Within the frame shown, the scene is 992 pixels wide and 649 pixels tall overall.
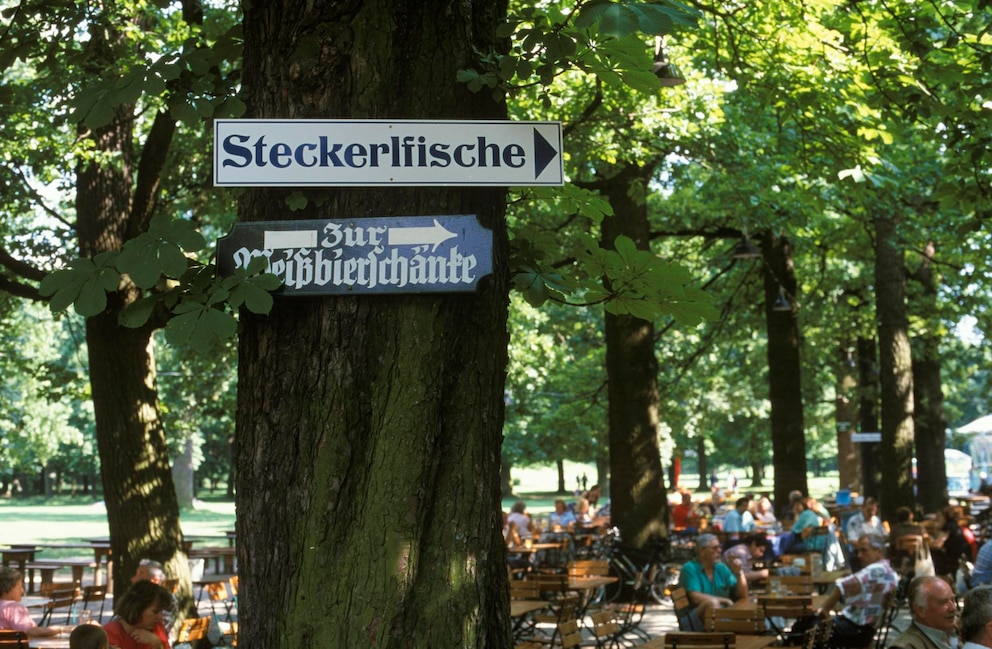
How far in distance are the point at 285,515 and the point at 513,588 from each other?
987cm

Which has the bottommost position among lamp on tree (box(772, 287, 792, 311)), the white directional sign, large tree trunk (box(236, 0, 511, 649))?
large tree trunk (box(236, 0, 511, 649))

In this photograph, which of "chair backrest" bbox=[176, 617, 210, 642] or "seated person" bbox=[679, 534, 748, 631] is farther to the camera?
"seated person" bbox=[679, 534, 748, 631]

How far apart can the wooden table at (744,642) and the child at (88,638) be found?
373 centimetres

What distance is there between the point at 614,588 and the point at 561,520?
8061 mm

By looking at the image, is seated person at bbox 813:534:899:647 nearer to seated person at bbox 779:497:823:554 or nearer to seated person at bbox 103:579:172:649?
seated person at bbox 103:579:172:649

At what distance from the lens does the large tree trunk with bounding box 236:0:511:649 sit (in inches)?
108

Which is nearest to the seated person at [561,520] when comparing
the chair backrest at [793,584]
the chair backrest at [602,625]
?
the chair backrest at [793,584]

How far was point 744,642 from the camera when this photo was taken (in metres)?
8.70

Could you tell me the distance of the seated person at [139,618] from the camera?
7070 mm

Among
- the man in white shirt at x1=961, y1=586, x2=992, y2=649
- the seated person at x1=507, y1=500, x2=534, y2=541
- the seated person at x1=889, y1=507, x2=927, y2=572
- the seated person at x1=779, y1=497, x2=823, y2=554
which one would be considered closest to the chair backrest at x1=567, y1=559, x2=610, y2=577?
the seated person at x1=889, y1=507, x2=927, y2=572

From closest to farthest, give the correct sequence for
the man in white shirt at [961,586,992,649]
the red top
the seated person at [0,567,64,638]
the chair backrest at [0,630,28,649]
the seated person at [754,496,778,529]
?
the man in white shirt at [961,586,992,649], the red top, the chair backrest at [0,630,28,649], the seated person at [0,567,64,638], the seated person at [754,496,778,529]

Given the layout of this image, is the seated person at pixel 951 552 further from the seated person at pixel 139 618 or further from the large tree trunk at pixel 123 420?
the seated person at pixel 139 618

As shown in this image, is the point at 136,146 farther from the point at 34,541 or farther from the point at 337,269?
the point at 34,541

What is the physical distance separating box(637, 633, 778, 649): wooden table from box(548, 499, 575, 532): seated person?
42.9 ft
